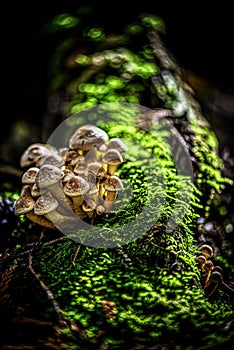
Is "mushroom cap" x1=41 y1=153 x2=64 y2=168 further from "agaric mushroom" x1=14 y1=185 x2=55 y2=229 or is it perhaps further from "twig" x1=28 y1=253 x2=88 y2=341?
"twig" x1=28 y1=253 x2=88 y2=341

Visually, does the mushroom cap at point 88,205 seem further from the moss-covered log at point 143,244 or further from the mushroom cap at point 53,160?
the mushroom cap at point 53,160

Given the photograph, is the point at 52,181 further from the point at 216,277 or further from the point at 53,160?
the point at 216,277

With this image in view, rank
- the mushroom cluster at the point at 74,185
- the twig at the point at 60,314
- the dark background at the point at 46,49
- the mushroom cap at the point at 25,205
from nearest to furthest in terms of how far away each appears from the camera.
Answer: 1. the twig at the point at 60,314
2. the mushroom cluster at the point at 74,185
3. the mushroom cap at the point at 25,205
4. the dark background at the point at 46,49

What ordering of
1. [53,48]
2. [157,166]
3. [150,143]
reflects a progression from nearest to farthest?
[157,166] < [150,143] < [53,48]

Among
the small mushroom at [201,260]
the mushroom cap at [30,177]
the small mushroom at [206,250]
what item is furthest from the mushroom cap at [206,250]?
the mushroom cap at [30,177]

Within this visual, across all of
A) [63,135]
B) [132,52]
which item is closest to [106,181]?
[63,135]

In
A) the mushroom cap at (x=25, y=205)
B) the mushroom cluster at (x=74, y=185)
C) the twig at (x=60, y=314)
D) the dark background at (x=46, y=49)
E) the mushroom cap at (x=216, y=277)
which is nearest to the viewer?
the twig at (x=60, y=314)

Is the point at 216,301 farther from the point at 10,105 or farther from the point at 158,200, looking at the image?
the point at 10,105
